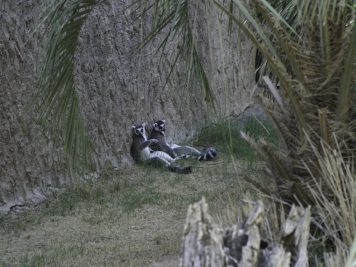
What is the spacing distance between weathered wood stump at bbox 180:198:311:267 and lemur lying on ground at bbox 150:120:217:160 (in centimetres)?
683

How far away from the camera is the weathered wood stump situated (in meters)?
3.31

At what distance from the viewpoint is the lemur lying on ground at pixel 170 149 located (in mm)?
→ 10470

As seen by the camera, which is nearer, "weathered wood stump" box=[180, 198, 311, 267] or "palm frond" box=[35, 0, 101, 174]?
"weathered wood stump" box=[180, 198, 311, 267]

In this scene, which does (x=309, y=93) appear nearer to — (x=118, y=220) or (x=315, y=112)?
(x=315, y=112)

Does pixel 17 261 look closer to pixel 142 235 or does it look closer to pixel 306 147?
pixel 142 235

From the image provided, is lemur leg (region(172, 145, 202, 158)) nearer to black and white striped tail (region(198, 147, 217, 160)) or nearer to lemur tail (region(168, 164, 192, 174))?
black and white striped tail (region(198, 147, 217, 160))

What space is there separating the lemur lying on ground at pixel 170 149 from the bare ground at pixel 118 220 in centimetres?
51

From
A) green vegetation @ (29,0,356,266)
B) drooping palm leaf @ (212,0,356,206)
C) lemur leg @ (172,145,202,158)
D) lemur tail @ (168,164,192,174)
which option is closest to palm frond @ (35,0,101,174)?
green vegetation @ (29,0,356,266)

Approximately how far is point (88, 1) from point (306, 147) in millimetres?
2047

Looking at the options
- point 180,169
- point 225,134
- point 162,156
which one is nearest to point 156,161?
point 162,156

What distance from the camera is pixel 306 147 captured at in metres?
5.08

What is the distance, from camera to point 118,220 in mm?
7590

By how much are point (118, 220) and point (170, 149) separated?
309cm

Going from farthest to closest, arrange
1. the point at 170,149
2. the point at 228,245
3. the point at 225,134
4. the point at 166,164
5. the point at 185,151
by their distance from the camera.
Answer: the point at 225,134
the point at 185,151
the point at 170,149
the point at 166,164
the point at 228,245
